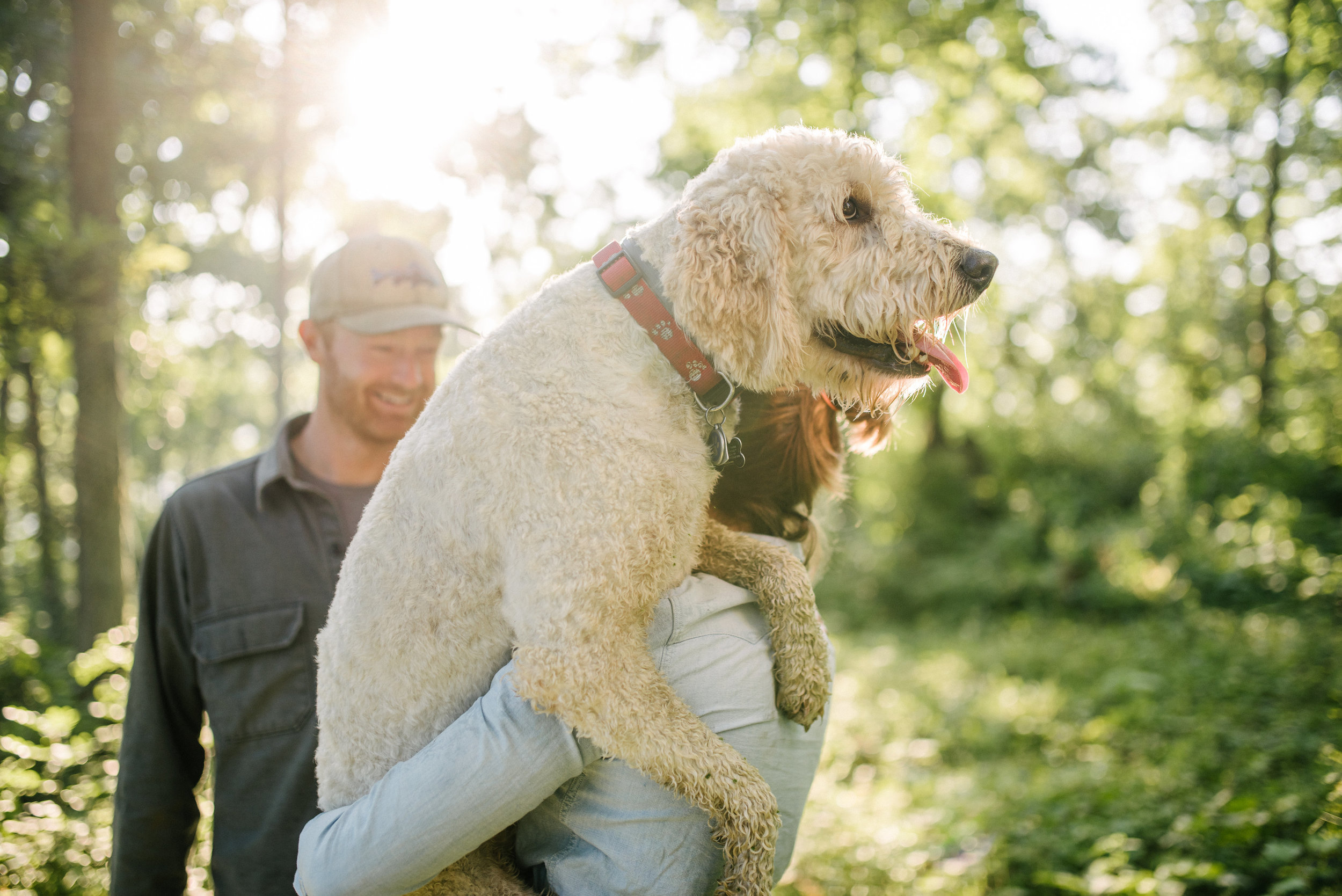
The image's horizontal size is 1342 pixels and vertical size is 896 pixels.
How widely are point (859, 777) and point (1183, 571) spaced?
288 inches

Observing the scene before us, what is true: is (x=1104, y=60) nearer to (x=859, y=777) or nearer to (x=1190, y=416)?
(x=1190, y=416)

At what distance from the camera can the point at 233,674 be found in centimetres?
251

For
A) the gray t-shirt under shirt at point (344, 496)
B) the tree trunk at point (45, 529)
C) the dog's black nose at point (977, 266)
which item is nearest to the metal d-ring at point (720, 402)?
the dog's black nose at point (977, 266)

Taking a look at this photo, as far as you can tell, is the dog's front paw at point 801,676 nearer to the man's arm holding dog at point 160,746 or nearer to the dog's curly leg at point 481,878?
the dog's curly leg at point 481,878

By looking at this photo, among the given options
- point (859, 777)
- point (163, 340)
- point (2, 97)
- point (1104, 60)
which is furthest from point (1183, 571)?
point (2, 97)

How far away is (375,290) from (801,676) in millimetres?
2253

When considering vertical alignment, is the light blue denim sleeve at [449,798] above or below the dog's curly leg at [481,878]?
above

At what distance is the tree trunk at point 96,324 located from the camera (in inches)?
212

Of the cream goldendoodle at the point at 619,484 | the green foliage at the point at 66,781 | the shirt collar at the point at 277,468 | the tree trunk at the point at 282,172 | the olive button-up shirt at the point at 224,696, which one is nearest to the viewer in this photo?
the cream goldendoodle at the point at 619,484

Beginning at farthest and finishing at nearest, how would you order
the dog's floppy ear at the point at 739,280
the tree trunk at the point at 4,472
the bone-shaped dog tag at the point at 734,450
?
the tree trunk at the point at 4,472 → the bone-shaped dog tag at the point at 734,450 → the dog's floppy ear at the point at 739,280

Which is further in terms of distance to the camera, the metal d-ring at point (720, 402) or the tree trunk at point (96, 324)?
the tree trunk at point (96, 324)

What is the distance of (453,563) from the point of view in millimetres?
1643

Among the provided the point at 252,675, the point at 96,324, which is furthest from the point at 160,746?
the point at 96,324

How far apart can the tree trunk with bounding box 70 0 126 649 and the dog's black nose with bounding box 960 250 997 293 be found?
18.7ft
